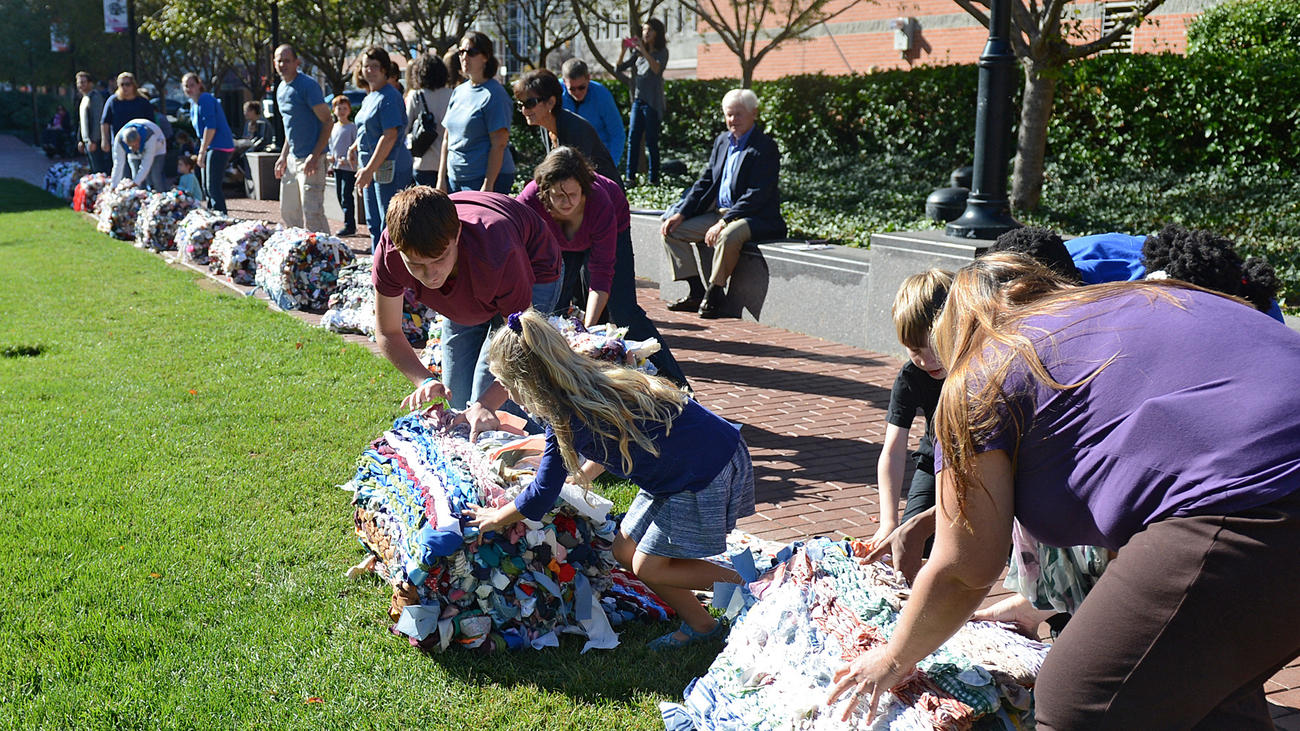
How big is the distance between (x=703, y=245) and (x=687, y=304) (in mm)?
556

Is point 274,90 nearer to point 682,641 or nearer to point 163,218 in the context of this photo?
point 163,218

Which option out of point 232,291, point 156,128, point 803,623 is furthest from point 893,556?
point 156,128

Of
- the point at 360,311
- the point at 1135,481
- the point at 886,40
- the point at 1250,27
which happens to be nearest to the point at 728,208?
the point at 360,311

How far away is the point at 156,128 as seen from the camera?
1491cm

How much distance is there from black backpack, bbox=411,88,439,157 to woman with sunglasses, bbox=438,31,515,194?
61.8 inches

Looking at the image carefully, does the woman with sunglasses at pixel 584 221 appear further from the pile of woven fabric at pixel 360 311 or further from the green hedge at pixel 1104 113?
the green hedge at pixel 1104 113

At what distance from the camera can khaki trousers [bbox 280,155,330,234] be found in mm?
12133

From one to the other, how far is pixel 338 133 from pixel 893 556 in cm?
1218

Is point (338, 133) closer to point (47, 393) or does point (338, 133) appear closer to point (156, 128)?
point (156, 128)

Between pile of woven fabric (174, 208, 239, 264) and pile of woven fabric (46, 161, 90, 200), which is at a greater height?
pile of woven fabric (46, 161, 90, 200)

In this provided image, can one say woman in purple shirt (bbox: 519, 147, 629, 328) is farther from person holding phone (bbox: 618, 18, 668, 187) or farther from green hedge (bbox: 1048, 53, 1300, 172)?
person holding phone (bbox: 618, 18, 668, 187)

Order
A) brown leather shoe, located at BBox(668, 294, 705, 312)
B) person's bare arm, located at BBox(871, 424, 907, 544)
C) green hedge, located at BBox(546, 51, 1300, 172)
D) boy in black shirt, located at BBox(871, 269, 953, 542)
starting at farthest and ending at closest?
green hedge, located at BBox(546, 51, 1300, 172)
brown leather shoe, located at BBox(668, 294, 705, 312)
person's bare arm, located at BBox(871, 424, 907, 544)
boy in black shirt, located at BBox(871, 269, 953, 542)

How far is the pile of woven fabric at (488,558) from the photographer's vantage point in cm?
378

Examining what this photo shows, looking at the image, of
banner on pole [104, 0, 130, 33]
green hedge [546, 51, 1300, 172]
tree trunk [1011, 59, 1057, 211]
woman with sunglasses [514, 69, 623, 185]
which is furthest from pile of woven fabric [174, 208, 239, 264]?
banner on pole [104, 0, 130, 33]
